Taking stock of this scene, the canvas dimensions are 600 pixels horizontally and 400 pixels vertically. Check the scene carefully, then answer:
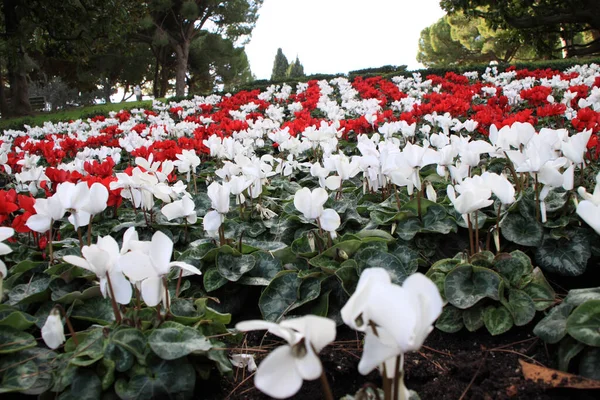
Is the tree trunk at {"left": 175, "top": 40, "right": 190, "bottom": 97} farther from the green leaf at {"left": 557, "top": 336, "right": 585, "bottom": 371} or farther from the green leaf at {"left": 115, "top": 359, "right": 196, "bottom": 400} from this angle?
the green leaf at {"left": 557, "top": 336, "right": 585, "bottom": 371}

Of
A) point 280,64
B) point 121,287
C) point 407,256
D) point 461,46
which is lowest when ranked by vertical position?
point 407,256

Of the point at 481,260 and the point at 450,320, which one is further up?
the point at 481,260

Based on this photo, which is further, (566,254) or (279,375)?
(566,254)

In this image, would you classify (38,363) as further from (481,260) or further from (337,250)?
(481,260)

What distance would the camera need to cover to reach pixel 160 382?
134cm

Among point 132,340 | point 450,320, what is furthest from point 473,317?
point 132,340

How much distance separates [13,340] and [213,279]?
759mm

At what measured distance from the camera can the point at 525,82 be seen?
6.88 metres

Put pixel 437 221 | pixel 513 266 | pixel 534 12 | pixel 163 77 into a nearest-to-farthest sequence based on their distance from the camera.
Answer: pixel 513 266
pixel 437 221
pixel 534 12
pixel 163 77

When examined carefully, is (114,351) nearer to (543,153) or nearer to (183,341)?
(183,341)

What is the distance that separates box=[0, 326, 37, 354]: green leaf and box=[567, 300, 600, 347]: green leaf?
1.51 metres

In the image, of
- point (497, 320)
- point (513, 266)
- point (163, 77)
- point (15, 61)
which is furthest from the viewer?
point (163, 77)

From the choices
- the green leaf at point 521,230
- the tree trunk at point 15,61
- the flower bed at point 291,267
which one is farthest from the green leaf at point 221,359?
the tree trunk at point 15,61

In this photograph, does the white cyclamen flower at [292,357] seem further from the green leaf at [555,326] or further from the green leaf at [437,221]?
the green leaf at [437,221]
